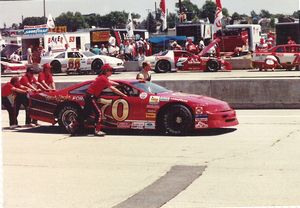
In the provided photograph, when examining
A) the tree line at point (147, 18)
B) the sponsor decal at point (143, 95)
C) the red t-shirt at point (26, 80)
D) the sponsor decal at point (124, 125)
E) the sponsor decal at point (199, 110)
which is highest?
the tree line at point (147, 18)

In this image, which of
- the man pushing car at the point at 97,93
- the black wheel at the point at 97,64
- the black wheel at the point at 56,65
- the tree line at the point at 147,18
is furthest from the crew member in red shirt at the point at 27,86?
the tree line at the point at 147,18

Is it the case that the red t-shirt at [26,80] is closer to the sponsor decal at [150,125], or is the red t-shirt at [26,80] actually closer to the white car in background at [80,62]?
the sponsor decal at [150,125]

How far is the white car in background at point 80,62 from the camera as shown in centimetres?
3155

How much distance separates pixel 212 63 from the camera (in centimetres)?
2966

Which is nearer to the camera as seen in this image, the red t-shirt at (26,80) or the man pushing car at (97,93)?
the man pushing car at (97,93)

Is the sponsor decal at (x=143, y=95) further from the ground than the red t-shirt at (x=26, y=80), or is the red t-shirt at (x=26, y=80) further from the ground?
the red t-shirt at (x=26, y=80)

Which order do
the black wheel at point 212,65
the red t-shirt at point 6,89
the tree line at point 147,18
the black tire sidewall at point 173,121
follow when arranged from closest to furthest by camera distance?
1. the black tire sidewall at point 173,121
2. the red t-shirt at point 6,89
3. the black wheel at point 212,65
4. the tree line at point 147,18

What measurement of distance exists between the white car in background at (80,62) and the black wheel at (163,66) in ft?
7.75

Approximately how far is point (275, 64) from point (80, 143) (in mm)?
19536

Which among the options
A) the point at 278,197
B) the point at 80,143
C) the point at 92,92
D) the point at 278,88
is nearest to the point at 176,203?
the point at 278,197

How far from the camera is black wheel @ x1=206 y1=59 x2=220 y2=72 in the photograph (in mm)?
29656

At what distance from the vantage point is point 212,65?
1169 inches

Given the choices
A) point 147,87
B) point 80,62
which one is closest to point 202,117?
point 147,87

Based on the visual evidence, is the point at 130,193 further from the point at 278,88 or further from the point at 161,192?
the point at 278,88
